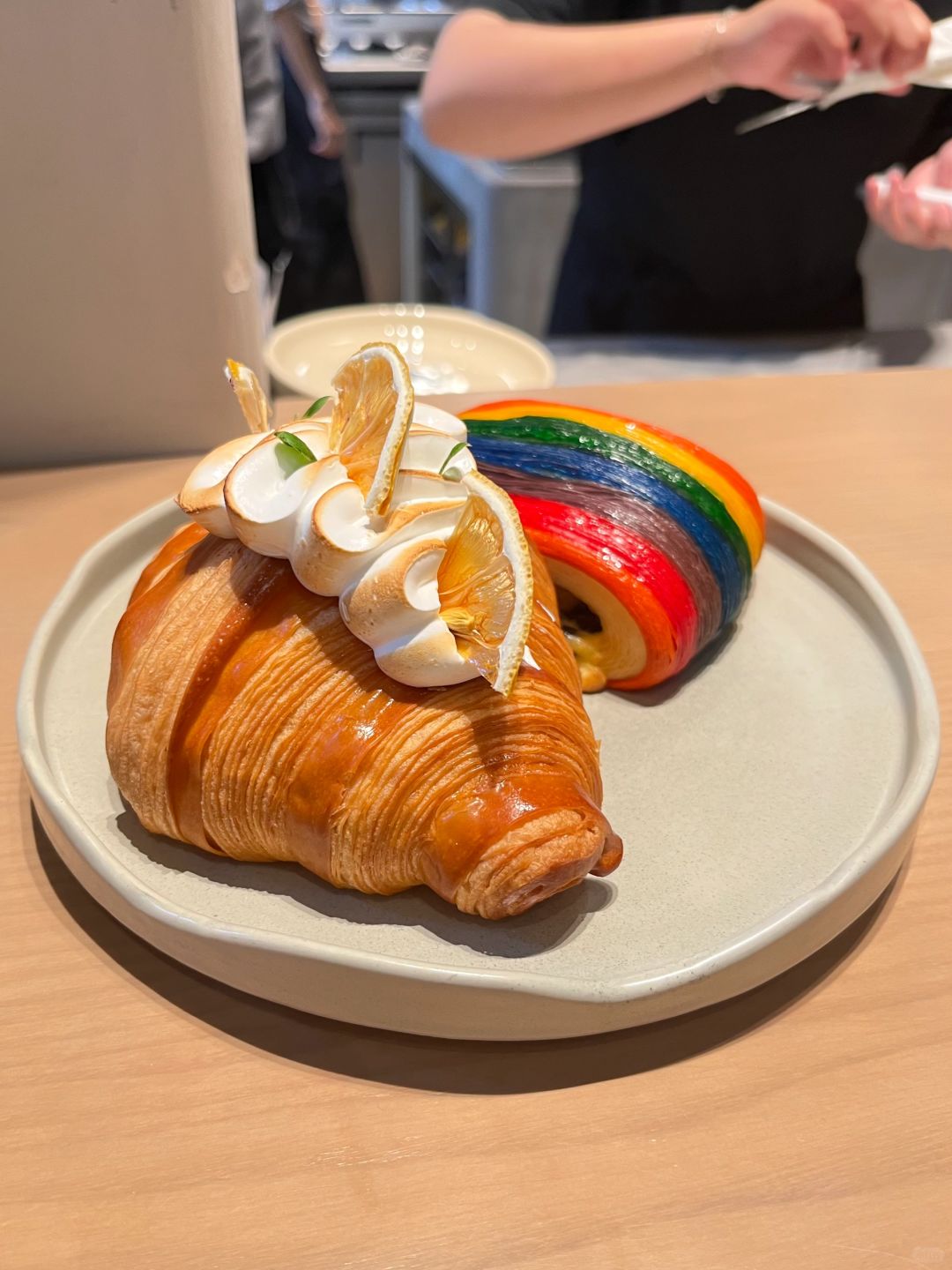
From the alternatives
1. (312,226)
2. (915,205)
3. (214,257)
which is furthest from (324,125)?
(214,257)

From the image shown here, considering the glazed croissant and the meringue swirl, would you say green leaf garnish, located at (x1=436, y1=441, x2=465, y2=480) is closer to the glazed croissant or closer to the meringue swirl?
the meringue swirl

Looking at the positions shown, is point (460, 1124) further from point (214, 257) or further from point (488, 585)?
point (214, 257)

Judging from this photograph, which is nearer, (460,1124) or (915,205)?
(460,1124)

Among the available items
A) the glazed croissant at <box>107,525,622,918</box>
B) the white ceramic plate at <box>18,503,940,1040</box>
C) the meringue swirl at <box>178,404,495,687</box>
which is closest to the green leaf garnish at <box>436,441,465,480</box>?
the meringue swirl at <box>178,404,495,687</box>

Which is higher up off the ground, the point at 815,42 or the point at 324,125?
the point at 815,42

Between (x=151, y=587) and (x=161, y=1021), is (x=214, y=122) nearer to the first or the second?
(x=151, y=587)

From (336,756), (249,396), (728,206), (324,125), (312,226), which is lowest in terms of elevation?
(312,226)
